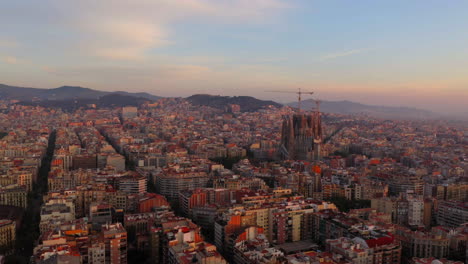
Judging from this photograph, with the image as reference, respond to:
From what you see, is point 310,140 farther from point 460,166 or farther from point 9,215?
point 9,215

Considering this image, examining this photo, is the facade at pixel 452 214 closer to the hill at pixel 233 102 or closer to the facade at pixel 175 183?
the facade at pixel 175 183

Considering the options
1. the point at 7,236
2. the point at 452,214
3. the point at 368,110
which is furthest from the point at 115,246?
the point at 368,110

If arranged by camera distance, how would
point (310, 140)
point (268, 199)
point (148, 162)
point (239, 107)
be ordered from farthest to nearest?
point (239, 107) → point (310, 140) → point (148, 162) → point (268, 199)

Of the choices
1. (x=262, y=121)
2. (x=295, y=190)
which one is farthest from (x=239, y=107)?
(x=295, y=190)

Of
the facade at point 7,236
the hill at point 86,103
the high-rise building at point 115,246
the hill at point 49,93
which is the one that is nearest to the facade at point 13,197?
the facade at point 7,236

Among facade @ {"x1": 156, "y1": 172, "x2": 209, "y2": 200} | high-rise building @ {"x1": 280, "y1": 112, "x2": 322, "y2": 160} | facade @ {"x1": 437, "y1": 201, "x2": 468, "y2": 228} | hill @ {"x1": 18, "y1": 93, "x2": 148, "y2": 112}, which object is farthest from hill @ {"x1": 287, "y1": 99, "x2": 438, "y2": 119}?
facade @ {"x1": 437, "y1": 201, "x2": 468, "y2": 228}

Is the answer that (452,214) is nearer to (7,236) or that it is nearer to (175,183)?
(175,183)

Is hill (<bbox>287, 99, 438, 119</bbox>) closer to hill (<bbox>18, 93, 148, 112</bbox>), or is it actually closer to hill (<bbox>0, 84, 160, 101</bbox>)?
hill (<bbox>18, 93, 148, 112</bbox>)
